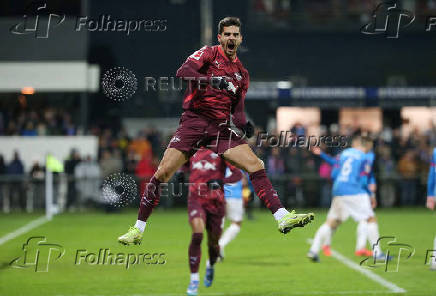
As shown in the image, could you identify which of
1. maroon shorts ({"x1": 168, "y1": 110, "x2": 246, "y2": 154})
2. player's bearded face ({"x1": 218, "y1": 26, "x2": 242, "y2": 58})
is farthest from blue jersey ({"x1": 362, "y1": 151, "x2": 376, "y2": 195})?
player's bearded face ({"x1": 218, "y1": 26, "x2": 242, "y2": 58})

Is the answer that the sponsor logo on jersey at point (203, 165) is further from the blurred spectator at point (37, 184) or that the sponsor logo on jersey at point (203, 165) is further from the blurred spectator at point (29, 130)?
the blurred spectator at point (29, 130)

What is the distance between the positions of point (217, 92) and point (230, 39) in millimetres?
571

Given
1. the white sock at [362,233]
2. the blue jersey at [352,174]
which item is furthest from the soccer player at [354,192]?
the white sock at [362,233]

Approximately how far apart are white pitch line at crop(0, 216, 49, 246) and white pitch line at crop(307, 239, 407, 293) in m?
7.18

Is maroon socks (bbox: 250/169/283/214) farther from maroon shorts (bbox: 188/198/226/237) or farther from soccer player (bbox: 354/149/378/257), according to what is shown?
soccer player (bbox: 354/149/378/257)

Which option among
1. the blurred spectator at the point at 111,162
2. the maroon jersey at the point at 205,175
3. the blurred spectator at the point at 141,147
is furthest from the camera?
the blurred spectator at the point at 141,147

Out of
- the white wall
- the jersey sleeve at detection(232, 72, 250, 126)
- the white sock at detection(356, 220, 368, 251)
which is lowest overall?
the white sock at detection(356, 220, 368, 251)

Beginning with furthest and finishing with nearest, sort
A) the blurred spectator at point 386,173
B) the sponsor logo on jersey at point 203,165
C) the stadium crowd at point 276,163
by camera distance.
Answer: the blurred spectator at point 386,173 < the stadium crowd at point 276,163 < the sponsor logo on jersey at point 203,165

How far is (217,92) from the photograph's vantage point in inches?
313

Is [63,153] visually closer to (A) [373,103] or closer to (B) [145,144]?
(B) [145,144]

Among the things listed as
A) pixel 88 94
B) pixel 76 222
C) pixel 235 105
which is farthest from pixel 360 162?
pixel 88 94

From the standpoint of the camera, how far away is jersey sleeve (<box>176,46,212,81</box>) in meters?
7.38

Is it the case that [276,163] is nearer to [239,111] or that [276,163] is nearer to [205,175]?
[205,175]

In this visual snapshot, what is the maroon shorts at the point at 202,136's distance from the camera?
26.0 ft
